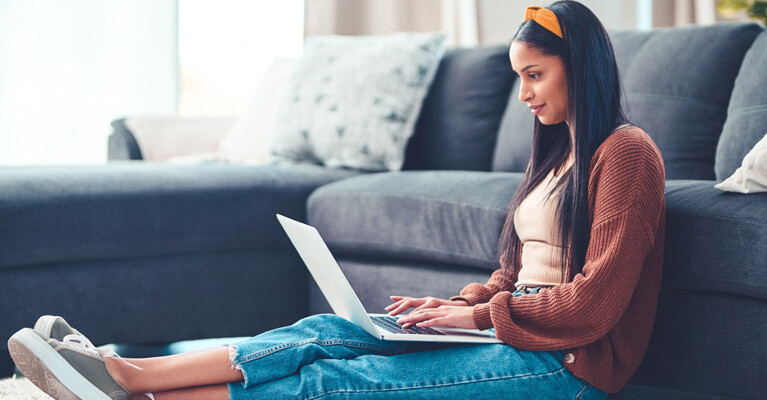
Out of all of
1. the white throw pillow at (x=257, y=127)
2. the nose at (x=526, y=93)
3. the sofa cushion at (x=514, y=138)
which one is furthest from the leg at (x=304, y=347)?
the white throw pillow at (x=257, y=127)

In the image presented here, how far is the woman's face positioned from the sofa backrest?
1.69 feet

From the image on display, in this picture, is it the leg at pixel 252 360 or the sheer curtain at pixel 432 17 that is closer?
the leg at pixel 252 360

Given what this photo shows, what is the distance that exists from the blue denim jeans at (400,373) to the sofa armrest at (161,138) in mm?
1773

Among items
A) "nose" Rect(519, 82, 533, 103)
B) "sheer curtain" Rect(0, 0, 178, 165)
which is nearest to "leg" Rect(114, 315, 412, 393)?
"nose" Rect(519, 82, 533, 103)

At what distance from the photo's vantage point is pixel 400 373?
1.16m

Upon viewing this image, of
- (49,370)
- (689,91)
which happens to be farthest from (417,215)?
(49,370)

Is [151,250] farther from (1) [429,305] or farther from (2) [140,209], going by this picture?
(1) [429,305]

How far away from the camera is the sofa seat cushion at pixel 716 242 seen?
1252 millimetres

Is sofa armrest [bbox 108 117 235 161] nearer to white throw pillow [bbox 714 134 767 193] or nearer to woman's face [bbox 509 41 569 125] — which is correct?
woman's face [bbox 509 41 569 125]

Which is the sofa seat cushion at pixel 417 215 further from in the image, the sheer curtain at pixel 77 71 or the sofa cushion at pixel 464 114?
the sheer curtain at pixel 77 71

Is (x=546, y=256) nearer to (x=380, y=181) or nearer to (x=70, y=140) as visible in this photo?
(x=380, y=181)

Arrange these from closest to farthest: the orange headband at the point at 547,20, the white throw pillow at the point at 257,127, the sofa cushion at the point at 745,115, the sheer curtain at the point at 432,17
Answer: the orange headband at the point at 547,20
the sofa cushion at the point at 745,115
the white throw pillow at the point at 257,127
the sheer curtain at the point at 432,17

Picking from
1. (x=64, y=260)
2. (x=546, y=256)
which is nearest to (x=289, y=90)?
(x=64, y=260)

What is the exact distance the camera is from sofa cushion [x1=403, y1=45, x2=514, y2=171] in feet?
7.79
